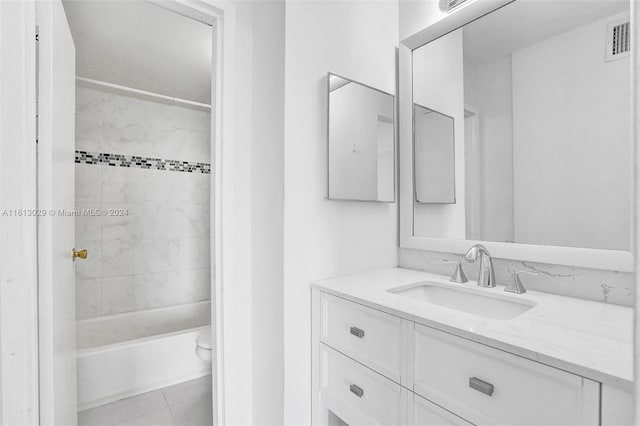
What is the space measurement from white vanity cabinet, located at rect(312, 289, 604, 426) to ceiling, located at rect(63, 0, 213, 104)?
5.29ft

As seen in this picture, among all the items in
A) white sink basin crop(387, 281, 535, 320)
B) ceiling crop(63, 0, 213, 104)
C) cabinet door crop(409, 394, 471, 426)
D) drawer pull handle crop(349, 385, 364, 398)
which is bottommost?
drawer pull handle crop(349, 385, 364, 398)

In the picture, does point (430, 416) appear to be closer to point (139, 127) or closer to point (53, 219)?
point (53, 219)

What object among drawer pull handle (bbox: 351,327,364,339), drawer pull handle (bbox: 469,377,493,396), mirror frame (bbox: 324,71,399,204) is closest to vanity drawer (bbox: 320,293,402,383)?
drawer pull handle (bbox: 351,327,364,339)

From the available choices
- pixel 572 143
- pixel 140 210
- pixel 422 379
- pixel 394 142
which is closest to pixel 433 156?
pixel 394 142

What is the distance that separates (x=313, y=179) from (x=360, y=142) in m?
0.32

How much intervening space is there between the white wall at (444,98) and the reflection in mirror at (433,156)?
2 centimetres

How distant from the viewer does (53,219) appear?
1.02 metres

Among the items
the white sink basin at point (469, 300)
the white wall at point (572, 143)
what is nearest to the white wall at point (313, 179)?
the white sink basin at point (469, 300)

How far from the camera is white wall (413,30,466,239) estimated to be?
147 centimetres

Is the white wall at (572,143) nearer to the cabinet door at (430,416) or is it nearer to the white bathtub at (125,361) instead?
the cabinet door at (430,416)

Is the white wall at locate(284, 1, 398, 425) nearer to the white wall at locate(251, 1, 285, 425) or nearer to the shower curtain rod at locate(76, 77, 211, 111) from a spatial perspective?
the white wall at locate(251, 1, 285, 425)

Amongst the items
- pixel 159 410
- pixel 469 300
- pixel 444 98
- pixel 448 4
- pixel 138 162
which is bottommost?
pixel 159 410

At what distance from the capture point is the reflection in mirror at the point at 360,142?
1.38 meters

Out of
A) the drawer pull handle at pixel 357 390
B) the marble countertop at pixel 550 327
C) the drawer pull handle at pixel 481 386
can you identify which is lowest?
the drawer pull handle at pixel 357 390
